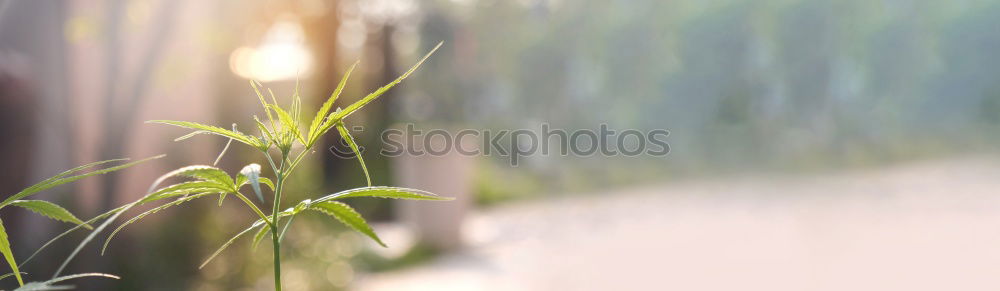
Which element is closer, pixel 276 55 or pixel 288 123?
pixel 288 123

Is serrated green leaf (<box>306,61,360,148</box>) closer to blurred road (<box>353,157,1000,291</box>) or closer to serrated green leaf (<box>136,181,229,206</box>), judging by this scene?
serrated green leaf (<box>136,181,229,206</box>)

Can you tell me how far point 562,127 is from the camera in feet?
41.1

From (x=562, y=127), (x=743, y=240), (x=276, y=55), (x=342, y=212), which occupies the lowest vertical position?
(x=743, y=240)

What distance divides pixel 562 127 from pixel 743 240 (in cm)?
667

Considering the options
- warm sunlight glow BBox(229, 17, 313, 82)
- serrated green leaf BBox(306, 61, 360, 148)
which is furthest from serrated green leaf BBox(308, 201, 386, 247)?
warm sunlight glow BBox(229, 17, 313, 82)

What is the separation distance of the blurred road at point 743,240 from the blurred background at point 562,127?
1.4 inches

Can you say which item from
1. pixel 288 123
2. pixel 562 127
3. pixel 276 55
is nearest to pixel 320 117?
pixel 288 123

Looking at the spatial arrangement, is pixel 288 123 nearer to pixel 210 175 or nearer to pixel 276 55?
pixel 210 175

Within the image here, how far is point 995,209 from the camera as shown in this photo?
26.1 feet

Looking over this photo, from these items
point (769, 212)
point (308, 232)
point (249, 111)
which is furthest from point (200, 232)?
point (769, 212)

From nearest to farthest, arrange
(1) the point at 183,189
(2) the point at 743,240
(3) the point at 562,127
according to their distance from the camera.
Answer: (1) the point at 183,189 → (2) the point at 743,240 → (3) the point at 562,127

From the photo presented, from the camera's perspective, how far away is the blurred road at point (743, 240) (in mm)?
4691

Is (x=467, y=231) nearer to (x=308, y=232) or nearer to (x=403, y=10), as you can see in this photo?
(x=308, y=232)

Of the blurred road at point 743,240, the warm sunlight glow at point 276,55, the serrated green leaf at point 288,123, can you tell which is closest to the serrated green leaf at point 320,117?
the serrated green leaf at point 288,123
